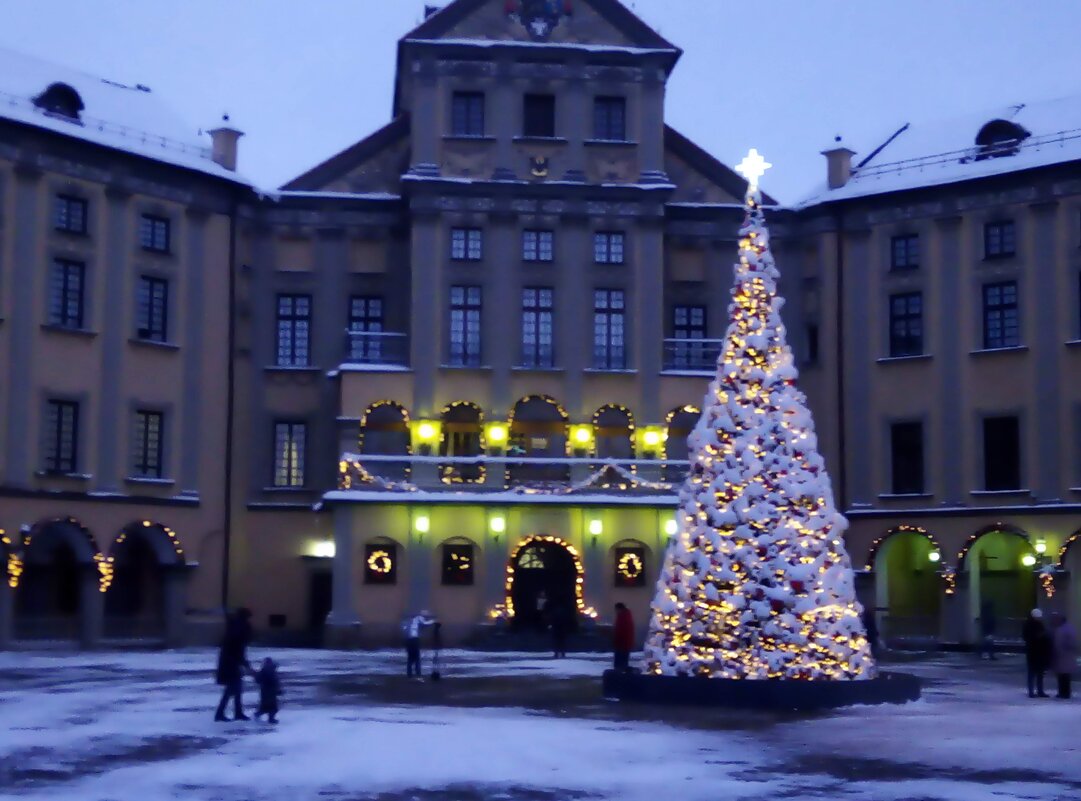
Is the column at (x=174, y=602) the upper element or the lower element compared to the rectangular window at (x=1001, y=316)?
lower

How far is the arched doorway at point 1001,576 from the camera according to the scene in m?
50.9

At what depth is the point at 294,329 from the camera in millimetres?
54750

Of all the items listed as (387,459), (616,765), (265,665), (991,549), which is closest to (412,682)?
(265,665)

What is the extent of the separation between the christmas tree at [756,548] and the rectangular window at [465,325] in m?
25.3

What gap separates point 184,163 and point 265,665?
30.6 metres

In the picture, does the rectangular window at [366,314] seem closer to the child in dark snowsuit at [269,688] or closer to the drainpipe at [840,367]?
the drainpipe at [840,367]

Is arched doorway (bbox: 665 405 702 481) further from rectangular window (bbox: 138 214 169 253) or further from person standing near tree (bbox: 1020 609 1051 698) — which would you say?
person standing near tree (bbox: 1020 609 1051 698)

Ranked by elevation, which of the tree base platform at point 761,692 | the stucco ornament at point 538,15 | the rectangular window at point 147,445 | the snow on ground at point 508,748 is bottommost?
the snow on ground at point 508,748

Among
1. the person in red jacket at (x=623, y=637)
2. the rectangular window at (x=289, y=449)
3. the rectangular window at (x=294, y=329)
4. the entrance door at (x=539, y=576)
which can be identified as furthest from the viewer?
the rectangular window at (x=294, y=329)

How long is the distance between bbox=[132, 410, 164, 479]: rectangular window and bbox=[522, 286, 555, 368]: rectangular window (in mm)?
11822

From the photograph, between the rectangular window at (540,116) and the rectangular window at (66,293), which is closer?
the rectangular window at (66,293)

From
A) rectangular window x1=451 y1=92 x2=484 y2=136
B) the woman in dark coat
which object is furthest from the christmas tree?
rectangular window x1=451 y1=92 x2=484 y2=136

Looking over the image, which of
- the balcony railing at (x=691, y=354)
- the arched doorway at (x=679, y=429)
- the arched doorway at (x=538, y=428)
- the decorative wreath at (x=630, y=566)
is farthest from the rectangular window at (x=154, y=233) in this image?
the decorative wreath at (x=630, y=566)

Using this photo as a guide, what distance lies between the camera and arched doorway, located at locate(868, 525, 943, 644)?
52.5 m
